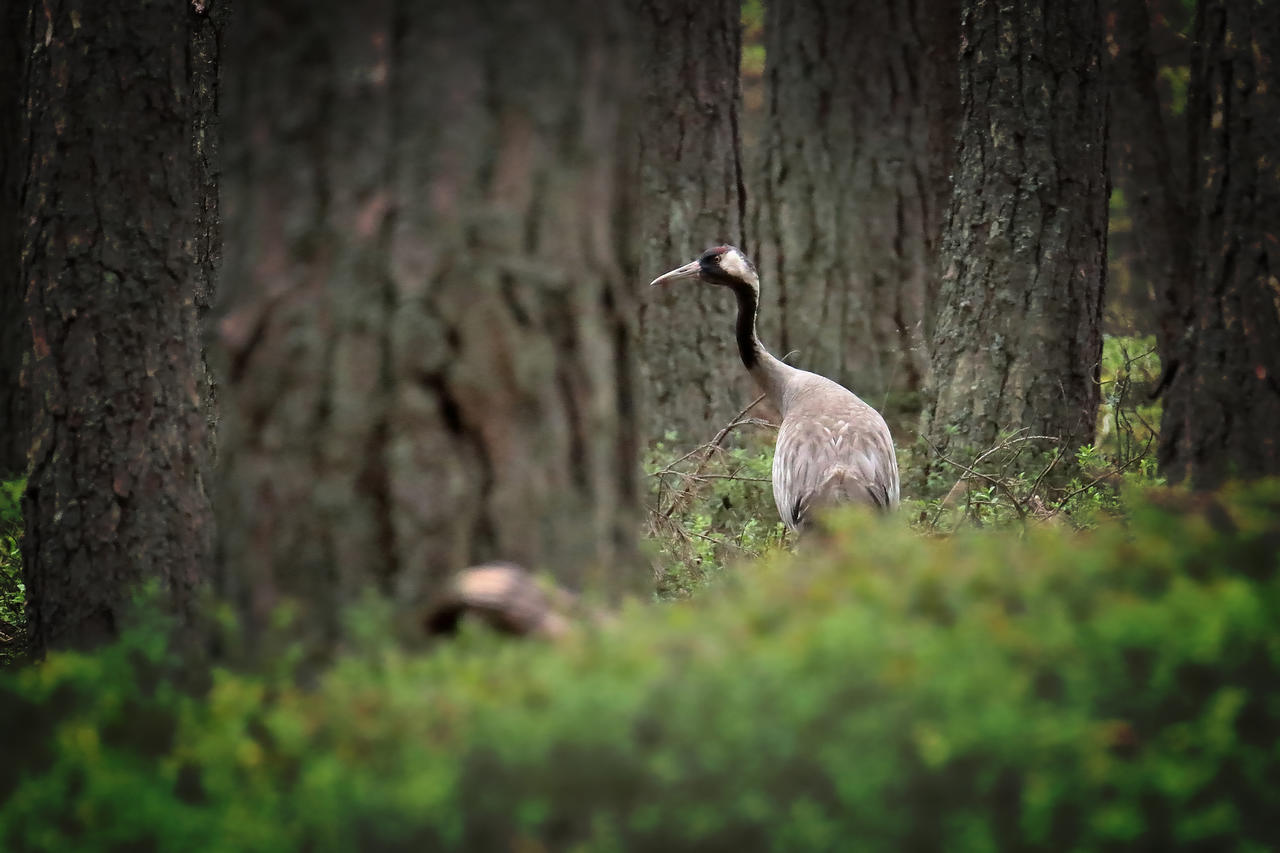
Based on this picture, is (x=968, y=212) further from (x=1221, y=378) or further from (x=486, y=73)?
(x=486, y=73)

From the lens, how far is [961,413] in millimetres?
9195

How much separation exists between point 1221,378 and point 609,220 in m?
3.39

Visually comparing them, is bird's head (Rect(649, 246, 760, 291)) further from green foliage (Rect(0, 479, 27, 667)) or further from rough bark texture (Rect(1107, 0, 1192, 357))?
rough bark texture (Rect(1107, 0, 1192, 357))

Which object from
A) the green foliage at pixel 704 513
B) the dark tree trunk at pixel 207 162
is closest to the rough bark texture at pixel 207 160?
the dark tree trunk at pixel 207 162

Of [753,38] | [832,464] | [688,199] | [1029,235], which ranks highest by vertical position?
[753,38]

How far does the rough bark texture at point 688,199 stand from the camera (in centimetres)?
1117

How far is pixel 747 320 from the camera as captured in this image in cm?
991

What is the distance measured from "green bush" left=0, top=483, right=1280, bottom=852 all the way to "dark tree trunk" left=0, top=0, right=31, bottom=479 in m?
11.5

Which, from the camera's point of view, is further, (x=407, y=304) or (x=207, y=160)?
(x=207, y=160)

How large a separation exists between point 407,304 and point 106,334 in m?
3.56

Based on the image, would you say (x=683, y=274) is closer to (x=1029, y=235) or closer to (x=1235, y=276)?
(x=1029, y=235)

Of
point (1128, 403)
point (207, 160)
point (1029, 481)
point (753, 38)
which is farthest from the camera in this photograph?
point (753, 38)

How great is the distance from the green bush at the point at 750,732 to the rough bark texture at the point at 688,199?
26.0ft

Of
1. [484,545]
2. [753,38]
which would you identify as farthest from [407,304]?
[753,38]
